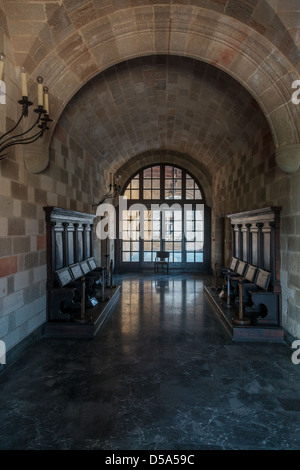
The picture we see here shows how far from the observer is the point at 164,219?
33.9ft

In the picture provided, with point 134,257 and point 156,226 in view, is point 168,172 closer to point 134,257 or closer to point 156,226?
point 156,226

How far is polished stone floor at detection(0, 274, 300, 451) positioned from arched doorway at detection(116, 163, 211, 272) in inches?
240

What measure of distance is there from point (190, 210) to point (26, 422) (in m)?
8.73

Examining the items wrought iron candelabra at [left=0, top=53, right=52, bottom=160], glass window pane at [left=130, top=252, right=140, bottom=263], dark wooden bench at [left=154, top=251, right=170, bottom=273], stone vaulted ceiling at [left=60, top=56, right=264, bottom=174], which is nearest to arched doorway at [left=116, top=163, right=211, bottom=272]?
glass window pane at [left=130, top=252, right=140, bottom=263]

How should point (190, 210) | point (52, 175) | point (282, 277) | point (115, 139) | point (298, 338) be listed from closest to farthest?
point (298, 338) → point (282, 277) → point (52, 175) → point (115, 139) → point (190, 210)

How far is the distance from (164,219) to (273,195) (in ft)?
20.3

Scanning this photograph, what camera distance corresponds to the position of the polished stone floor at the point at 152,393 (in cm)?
197

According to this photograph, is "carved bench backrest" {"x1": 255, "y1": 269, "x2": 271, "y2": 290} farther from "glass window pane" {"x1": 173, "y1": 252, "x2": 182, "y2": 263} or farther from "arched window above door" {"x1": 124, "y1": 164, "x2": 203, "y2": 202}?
"arched window above door" {"x1": 124, "y1": 164, "x2": 203, "y2": 202}

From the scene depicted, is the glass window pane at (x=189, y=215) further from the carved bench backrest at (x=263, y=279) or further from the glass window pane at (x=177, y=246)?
the carved bench backrest at (x=263, y=279)

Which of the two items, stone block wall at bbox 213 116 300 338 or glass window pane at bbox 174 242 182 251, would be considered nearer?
stone block wall at bbox 213 116 300 338

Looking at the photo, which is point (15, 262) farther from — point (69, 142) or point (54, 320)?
point (69, 142)

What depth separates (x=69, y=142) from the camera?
205 inches

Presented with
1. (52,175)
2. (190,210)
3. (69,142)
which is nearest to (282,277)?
(52,175)

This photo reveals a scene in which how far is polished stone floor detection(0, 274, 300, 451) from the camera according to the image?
6.45ft
